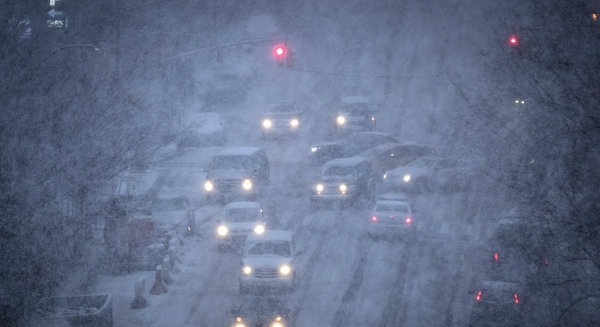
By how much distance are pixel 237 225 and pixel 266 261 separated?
13.8 feet

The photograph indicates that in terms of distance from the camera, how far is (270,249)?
54.8 feet

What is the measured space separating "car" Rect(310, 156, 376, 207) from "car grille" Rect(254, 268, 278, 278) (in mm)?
8214

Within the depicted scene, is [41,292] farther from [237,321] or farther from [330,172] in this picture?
[330,172]

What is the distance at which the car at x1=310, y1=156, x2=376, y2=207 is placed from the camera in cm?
2375

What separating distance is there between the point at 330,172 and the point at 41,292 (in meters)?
13.3

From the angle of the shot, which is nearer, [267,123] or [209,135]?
[267,123]

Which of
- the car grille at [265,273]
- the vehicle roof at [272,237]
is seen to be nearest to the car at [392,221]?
the vehicle roof at [272,237]

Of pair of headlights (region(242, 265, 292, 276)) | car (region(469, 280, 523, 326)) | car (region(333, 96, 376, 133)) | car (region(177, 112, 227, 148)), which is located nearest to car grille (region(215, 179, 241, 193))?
pair of headlights (region(242, 265, 292, 276))

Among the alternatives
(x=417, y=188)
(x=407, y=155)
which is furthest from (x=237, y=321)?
(x=407, y=155)

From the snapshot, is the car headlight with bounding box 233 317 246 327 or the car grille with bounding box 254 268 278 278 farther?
the car grille with bounding box 254 268 278 278

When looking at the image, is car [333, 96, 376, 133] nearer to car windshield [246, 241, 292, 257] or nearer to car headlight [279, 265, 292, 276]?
car windshield [246, 241, 292, 257]

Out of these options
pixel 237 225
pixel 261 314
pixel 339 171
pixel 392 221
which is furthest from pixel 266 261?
pixel 339 171

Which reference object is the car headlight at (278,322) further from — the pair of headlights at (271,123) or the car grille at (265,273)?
the pair of headlights at (271,123)

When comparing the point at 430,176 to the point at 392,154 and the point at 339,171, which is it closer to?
the point at 392,154
